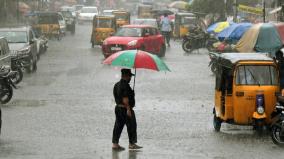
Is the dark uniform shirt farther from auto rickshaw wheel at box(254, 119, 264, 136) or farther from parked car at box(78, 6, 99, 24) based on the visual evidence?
parked car at box(78, 6, 99, 24)

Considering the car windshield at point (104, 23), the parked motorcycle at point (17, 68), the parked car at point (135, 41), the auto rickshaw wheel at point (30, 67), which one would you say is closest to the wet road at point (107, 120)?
the parked motorcycle at point (17, 68)

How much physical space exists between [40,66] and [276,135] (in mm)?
19871

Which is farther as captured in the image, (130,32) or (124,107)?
(130,32)

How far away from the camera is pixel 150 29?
3838 centimetres

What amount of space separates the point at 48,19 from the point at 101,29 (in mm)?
8256

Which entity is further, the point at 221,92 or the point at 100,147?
the point at 221,92

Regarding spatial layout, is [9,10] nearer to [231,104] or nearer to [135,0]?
[231,104]

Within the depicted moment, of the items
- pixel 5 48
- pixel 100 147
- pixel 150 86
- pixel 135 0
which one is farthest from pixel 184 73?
pixel 135 0

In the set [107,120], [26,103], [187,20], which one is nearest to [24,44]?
[26,103]

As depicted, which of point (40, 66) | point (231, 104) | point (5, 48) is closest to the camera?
point (231, 104)

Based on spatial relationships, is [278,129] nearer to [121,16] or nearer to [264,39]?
[264,39]

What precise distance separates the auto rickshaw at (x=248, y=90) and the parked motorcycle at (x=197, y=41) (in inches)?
986

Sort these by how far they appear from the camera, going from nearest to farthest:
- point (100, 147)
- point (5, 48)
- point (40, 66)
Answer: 1. point (100, 147)
2. point (5, 48)
3. point (40, 66)

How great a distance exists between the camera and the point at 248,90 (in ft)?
50.8
